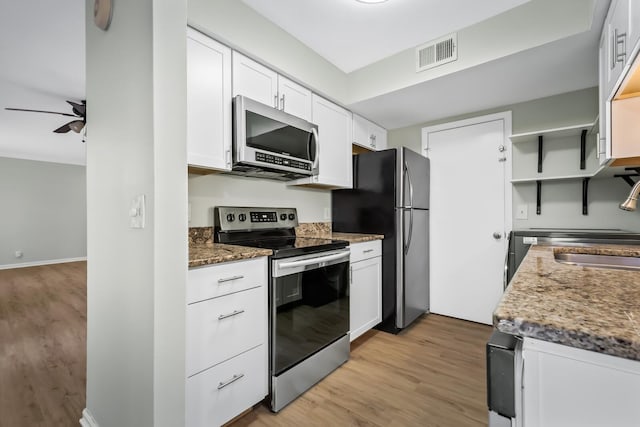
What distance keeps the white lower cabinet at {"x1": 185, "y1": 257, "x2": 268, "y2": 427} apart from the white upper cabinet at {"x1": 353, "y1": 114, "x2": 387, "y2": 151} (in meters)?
1.92

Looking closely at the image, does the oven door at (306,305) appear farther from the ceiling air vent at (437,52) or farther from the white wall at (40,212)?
the white wall at (40,212)

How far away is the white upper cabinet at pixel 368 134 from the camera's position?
305 cm

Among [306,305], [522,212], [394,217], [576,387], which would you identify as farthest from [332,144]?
[576,387]

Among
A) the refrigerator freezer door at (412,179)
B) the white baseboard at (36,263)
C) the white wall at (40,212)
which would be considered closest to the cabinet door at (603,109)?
the refrigerator freezer door at (412,179)

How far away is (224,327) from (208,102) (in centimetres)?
126

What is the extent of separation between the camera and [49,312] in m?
3.34

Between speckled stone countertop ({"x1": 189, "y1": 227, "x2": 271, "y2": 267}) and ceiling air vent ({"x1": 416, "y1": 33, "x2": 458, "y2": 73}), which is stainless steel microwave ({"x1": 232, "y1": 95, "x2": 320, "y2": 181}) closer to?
speckled stone countertop ({"x1": 189, "y1": 227, "x2": 271, "y2": 267})

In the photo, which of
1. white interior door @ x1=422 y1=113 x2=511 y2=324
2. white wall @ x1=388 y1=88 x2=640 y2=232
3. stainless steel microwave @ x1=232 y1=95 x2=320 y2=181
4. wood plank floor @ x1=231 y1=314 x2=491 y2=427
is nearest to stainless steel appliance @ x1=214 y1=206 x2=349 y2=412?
wood plank floor @ x1=231 y1=314 x2=491 y2=427

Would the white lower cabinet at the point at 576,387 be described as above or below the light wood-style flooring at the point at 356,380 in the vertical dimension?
above

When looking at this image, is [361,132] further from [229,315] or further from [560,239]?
[229,315]

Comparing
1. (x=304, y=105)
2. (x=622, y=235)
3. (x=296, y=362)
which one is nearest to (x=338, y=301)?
(x=296, y=362)

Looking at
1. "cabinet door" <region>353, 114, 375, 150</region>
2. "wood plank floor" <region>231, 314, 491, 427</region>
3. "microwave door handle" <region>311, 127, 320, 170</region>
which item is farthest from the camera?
"cabinet door" <region>353, 114, 375, 150</region>

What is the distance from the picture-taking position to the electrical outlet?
107 inches

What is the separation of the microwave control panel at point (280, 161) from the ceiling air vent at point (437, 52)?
3.85 feet
